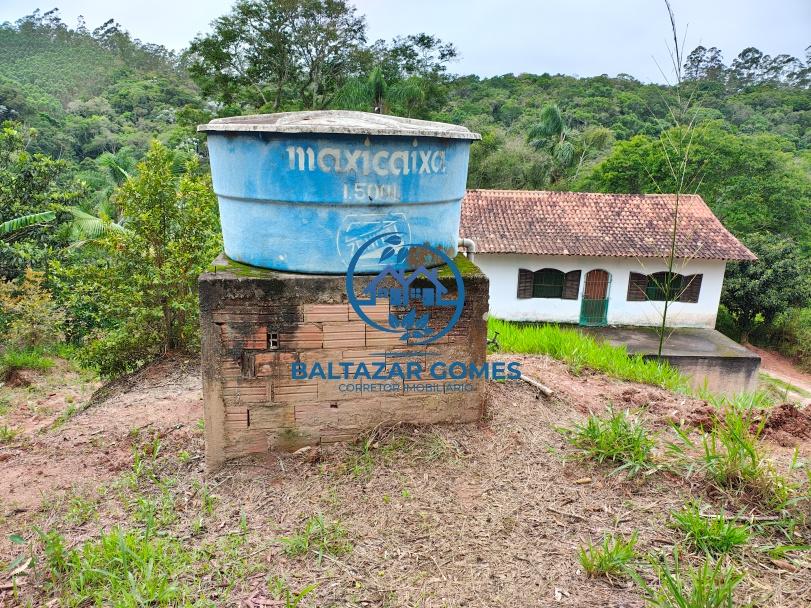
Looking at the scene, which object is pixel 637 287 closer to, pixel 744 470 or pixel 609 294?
pixel 609 294

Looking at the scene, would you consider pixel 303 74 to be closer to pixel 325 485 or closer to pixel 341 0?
pixel 341 0

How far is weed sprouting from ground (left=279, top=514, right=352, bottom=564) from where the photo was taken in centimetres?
334

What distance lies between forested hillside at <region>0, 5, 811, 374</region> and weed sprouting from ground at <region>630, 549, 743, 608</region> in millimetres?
3971

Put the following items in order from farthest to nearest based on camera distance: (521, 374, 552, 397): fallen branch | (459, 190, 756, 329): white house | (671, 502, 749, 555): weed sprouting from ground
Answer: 1. (459, 190, 756, 329): white house
2. (521, 374, 552, 397): fallen branch
3. (671, 502, 749, 555): weed sprouting from ground

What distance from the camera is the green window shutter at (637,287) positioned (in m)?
14.8

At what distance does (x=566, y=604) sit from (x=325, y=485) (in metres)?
1.71

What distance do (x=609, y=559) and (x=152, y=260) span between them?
605cm

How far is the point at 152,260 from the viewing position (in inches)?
279

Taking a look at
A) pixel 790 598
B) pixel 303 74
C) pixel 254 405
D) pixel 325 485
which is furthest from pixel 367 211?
pixel 303 74

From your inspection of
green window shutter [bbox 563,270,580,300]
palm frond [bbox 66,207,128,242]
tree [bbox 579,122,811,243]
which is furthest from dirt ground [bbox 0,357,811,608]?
tree [bbox 579,122,811,243]

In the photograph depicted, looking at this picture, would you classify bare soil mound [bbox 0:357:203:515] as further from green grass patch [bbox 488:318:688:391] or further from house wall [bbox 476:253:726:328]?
house wall [bbox 476:253:726:328]

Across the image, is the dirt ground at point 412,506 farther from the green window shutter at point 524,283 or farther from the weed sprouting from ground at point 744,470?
the green window shutter at point 524,283

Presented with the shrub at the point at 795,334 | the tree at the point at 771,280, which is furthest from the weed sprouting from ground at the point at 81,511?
the shrub at the point at 795,334

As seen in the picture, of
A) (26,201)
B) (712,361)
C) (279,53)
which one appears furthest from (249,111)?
(712,361)
